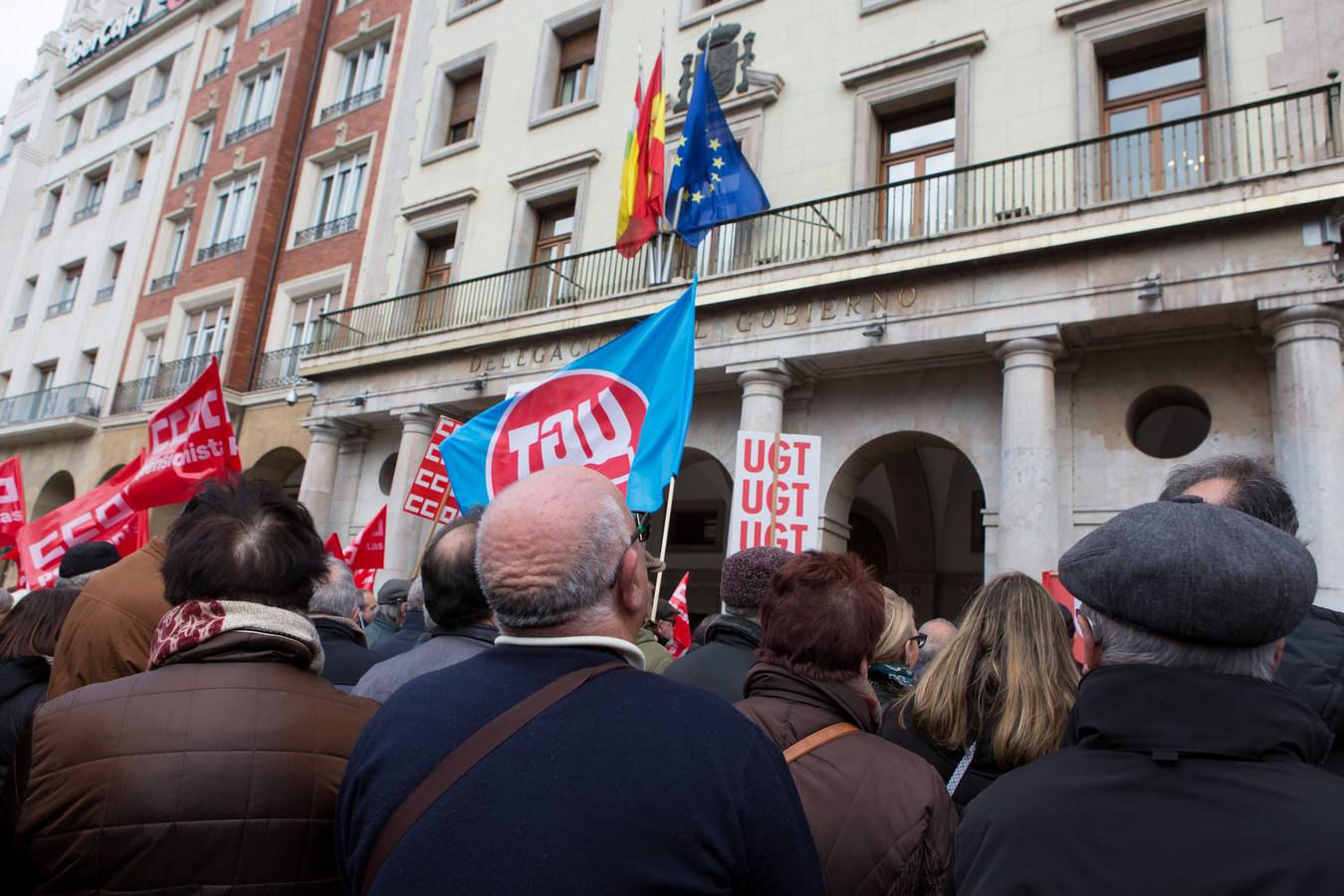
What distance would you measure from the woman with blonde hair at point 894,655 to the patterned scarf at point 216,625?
2.02 m

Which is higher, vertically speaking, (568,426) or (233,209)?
(233,209)

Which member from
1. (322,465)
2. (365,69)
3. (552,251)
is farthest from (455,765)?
(365,69)

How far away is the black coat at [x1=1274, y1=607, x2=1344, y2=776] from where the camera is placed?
2191 mm

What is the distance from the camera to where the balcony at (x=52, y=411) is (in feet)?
76.7

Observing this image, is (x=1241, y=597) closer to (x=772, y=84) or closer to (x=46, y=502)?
(x=772, y=84)

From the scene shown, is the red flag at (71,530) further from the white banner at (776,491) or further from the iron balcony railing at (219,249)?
the iron balcony railing at (219,249)

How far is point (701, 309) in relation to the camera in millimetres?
12344

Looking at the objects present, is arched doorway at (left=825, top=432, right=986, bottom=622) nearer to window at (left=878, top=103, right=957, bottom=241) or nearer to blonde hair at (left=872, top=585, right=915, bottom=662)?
window at (left=878, top=103, right=957, bottom=241)

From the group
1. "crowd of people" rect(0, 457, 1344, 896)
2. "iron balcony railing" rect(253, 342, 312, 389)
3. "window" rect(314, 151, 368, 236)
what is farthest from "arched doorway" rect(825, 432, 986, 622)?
"crowd of people" rect(0, 457, 1344, 896)

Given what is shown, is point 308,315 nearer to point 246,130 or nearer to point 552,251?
point 246,130

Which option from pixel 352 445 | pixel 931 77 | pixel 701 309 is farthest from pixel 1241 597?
pixel 352 445

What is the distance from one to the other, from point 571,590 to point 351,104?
2292cm

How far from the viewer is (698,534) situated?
1891cm

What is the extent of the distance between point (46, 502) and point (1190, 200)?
27589mm
